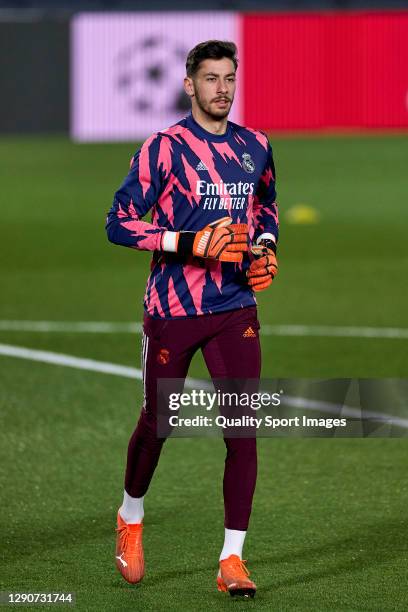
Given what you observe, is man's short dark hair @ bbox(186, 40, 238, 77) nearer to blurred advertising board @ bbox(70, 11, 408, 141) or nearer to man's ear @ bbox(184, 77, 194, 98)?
Answer: man's ear @ bbox(184, 77, 194, 98)

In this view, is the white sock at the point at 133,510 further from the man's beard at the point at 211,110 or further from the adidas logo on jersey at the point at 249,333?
the man's beard at the point at 211,110

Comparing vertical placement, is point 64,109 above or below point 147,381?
below

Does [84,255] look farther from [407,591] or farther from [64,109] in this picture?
[64,109]

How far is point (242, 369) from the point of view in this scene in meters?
6.50

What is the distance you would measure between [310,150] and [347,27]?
172 inches

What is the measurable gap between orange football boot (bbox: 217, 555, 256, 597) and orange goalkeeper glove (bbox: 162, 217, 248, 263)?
124cm

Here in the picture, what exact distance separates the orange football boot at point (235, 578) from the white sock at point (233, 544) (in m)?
0.02

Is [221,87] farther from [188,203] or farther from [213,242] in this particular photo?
[213,242]

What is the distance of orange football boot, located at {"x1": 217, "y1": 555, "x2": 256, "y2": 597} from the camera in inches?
248

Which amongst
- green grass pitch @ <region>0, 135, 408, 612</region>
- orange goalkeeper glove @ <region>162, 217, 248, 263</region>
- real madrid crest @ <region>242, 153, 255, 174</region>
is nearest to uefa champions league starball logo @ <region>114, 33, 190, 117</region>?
green grass pitch @ <region>0, 135, 408, 612</region>

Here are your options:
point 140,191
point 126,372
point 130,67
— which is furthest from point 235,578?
point 130,67

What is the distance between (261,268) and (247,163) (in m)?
0.45

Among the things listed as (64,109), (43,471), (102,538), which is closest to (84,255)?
(43,471)

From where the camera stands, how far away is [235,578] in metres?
6.32
